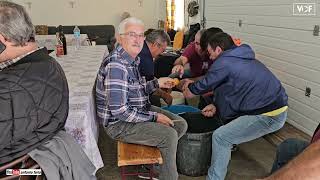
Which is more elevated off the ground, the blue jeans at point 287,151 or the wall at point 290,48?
the wall at point 290,48

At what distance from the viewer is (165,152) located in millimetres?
2051

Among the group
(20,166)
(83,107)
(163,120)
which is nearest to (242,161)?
(163,120)

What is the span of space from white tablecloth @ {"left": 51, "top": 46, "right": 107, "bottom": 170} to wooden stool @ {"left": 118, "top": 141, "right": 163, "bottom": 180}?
15 centimetres

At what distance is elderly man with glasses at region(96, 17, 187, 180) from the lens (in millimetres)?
1957

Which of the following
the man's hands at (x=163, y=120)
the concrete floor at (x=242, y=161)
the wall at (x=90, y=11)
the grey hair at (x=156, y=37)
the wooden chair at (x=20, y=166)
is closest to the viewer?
the wooden chair at (x=20, y=166)

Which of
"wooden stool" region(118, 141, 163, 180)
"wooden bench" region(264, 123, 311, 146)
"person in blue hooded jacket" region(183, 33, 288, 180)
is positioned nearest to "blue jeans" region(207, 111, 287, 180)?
"person in blue hooded jacket" region(183, 33, 288, 180)

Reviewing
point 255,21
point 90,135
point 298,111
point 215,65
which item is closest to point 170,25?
point 255,21

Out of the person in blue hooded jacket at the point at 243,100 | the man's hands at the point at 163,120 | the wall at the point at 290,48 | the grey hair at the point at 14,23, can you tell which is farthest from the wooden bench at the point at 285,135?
the grey hair at the point at 14,23

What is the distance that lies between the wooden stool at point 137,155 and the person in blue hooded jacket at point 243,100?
0.56 meters

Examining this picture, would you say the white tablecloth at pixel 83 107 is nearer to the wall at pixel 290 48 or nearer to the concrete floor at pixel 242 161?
the concrete floor at pixel 242 161

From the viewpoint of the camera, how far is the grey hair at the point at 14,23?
132 cm

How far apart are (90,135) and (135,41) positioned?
70 cm

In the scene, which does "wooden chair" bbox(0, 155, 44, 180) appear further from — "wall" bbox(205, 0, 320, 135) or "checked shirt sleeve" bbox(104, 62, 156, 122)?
"wall" bbox(205, 0, 320, 135)

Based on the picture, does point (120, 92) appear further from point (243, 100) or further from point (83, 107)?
point (243, 100)
